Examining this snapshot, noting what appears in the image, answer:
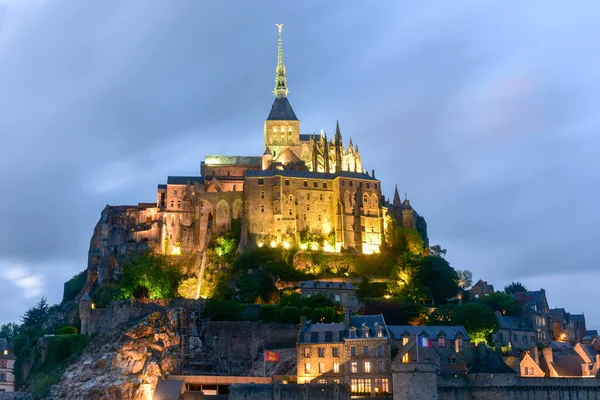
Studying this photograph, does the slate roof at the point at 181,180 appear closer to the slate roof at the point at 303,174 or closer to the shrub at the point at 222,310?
the slate roof at the point at 303,174

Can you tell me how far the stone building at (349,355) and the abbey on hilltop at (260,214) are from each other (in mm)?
36944

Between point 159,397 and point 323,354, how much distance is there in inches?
514

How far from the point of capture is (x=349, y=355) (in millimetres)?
70500

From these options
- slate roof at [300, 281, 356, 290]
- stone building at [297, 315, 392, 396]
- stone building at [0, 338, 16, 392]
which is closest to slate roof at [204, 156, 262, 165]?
slate roof at [300, 281, 356, 290]

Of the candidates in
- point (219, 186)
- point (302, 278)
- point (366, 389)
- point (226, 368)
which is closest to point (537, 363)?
point (366, 389)

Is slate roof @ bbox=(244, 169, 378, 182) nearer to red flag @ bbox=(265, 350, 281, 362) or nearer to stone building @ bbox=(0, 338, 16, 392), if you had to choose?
stone building @ bbox=(0, 338, 16, 392)

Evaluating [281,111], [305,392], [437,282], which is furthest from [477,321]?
[281,111]

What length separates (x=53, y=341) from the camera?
87.7 meters

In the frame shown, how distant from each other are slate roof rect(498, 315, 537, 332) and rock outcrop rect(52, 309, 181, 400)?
30466mm

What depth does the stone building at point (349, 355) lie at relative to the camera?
69.3 metres

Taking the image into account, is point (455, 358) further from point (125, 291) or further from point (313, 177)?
point (313, 177)

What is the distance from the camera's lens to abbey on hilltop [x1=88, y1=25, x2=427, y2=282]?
110625mm

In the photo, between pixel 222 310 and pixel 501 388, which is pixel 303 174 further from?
pixel 501 388

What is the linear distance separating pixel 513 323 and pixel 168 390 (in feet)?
118
